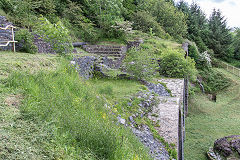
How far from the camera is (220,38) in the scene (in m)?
33.0

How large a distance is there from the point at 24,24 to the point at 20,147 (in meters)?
9.49

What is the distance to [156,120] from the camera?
5945 millimetres

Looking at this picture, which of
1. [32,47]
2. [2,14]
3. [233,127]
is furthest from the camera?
[233,127]

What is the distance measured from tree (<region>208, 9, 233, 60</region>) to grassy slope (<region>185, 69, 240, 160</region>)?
1419 cm

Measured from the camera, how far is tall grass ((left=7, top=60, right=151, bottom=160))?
2.85 metres

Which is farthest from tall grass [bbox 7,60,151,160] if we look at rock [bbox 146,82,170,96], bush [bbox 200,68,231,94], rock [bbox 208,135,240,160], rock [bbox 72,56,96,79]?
bush [bbox 200,68,231,94]

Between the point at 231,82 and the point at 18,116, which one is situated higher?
the point at 18,116

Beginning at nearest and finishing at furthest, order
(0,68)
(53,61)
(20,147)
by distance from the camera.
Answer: (20,147), (0,68), (53,61)

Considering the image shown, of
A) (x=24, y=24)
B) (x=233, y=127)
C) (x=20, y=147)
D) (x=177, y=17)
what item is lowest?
(x=233, y=127)

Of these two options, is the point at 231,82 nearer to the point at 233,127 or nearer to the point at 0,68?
the point at 233,127

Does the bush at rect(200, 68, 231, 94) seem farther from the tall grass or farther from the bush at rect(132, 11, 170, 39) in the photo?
the tall grass

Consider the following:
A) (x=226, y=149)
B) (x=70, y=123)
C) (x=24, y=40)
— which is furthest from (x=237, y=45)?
(x=70, y=123)

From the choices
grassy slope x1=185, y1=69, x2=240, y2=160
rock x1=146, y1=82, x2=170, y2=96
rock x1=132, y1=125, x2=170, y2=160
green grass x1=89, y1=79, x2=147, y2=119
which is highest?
green grass x1=89, y1=79, x2=147, y2=119

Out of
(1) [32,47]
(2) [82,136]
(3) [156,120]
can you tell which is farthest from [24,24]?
(2) [82,136]
